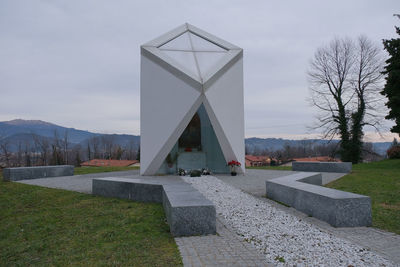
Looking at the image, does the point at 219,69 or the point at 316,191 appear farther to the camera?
the point at 219,69

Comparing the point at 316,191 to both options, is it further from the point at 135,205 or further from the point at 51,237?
the point at 51,237

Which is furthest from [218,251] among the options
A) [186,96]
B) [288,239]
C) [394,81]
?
[394,81]

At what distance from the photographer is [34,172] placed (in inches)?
596

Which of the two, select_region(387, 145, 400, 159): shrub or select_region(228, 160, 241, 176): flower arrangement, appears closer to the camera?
select_region(228, 160, 241, 176): flower arrangement

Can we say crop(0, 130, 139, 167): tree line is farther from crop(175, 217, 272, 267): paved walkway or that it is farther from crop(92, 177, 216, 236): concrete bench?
crop(175, 217, 272, 267): paved walkway

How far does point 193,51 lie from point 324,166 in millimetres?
9982

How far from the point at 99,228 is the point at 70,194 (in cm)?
462

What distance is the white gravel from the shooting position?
4000 millimetres

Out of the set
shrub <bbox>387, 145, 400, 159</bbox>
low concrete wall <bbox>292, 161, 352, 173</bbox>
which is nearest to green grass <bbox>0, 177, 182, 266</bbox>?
low concrete wall <bbox>292, 161, 352, 173</bbox>

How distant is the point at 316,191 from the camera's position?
6684 millimetres

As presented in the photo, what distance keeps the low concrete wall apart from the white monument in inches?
175

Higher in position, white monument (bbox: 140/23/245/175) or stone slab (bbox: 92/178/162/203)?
white monument (bbox: 140/23/245/175)

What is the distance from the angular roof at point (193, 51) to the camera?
14.2 m

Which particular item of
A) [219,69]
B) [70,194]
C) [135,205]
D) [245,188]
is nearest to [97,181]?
[70,194]
